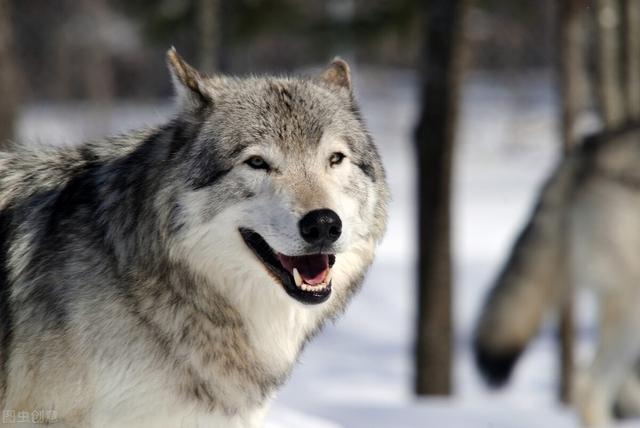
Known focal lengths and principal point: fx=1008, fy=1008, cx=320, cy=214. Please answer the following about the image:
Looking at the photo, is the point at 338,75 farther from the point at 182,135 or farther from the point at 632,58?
the point at 632,58

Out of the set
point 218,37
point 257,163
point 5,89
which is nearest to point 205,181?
point 257,163

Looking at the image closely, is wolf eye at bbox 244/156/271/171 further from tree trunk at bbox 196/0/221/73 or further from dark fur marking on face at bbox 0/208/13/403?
tree trunk at bbox 196/0/221/73

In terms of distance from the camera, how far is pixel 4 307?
134 inches

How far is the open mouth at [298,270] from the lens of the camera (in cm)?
321

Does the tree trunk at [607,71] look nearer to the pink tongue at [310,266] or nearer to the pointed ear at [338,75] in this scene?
the pointed ear at [338,75]

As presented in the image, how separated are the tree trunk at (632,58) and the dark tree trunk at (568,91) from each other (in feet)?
1.45

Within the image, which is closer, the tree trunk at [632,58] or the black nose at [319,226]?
the black nose at [319,226]

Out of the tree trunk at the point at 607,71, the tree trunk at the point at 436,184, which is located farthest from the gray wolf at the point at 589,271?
the tree trunk at the point at 607,71

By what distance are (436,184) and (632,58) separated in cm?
281

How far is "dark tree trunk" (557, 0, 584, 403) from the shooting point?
365 inches

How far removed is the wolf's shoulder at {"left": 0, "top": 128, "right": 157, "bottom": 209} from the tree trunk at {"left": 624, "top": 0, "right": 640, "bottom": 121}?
21.8 feet

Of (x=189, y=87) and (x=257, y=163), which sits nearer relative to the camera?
(x=257, y=163)

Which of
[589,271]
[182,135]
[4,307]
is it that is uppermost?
[182,135]

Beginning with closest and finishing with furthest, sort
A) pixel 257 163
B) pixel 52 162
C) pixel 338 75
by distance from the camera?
pixel 257 163
pixel 52 162
pixel 338 75
